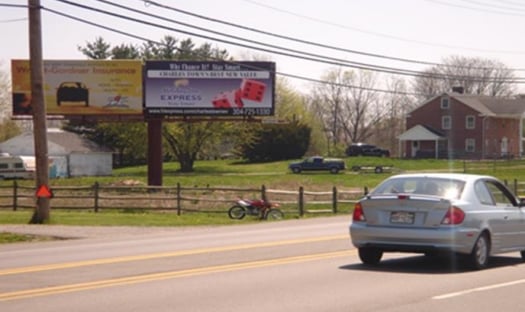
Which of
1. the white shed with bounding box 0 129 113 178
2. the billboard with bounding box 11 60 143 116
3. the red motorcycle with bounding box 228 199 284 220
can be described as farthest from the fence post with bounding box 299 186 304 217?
the white shed with bounding box 0 129 113 178

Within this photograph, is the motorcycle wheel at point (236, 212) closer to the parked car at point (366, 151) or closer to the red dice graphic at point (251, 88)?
the red dice graphic at point (251, 88)

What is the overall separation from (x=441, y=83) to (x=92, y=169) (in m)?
57.6

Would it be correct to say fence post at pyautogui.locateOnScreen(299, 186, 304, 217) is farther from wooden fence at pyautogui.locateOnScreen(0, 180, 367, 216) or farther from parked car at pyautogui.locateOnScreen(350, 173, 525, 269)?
parked car at pyautogui.locateOnScreen(350, 173, 525, 269)

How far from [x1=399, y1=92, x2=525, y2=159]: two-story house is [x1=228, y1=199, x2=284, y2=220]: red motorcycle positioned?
6811 cm

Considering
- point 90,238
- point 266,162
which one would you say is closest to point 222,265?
point 90,238

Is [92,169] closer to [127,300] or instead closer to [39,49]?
[39,49]

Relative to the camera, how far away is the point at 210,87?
56.4 metres

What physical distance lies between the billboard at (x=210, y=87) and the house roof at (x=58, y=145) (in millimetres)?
33147

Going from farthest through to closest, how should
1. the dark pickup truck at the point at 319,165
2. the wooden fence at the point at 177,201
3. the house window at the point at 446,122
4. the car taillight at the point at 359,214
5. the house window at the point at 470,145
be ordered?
the house window at the point at 446,122 → the house window at the point at 470,145 → the dark pickup truck at the point at 319,165 → the wooden fence at the point at 177,201 → the car taillight at the point at 359,214

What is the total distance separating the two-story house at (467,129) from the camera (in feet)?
327

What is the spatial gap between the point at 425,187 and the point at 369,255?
1437 millimetres

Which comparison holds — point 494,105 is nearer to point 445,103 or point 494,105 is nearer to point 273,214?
point 445,103

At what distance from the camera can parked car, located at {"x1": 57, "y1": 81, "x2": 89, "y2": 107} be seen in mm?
56562

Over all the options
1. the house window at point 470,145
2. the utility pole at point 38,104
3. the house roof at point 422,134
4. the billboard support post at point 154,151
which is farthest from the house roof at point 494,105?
the utility pole at point 38,104
